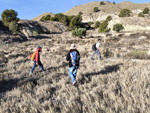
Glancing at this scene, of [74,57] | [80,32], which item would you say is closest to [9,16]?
[80,32]

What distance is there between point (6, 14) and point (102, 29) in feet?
110

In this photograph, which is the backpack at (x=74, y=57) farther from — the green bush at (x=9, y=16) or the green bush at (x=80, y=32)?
the green bush at (x=9, y=16)

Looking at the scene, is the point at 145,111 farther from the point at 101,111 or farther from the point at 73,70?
the point at 73,70

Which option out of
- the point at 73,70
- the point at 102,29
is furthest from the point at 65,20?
the point at 73,70

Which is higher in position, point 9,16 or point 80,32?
point 9,16

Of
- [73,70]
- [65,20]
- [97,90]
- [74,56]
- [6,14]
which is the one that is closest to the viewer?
[97,90]

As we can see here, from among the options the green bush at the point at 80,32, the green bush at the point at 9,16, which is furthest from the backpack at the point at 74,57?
the green bush at the point at 9,16

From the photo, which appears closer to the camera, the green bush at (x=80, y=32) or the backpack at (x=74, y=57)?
the backpack at (x=74, y=57)

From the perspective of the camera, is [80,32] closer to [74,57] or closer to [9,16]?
[74,57]

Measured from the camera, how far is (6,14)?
1449 inches

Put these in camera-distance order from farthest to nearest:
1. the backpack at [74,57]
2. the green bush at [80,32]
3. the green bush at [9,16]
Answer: the green bush at [9,16], the green bush at [80,32], the backpack at [74,57]

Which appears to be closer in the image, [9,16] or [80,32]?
[80,32]

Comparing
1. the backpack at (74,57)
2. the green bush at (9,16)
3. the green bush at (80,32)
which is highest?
the green bush at (9,16)

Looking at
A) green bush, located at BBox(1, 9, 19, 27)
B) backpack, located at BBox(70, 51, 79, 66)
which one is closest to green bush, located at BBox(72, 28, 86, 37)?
green bush, located at BBox(1, 9, 19, 27)
